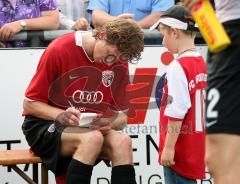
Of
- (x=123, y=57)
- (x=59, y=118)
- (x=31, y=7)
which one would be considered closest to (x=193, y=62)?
(x=123, y=57)

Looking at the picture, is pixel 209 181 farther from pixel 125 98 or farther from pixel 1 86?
pixel 1 86

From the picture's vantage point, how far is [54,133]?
518 cm

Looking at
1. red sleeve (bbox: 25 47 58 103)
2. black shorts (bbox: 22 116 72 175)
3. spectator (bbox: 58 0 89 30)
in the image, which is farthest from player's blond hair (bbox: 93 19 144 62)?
spectator (bbox: 58 0 89 30)

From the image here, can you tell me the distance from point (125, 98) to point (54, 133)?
65cm

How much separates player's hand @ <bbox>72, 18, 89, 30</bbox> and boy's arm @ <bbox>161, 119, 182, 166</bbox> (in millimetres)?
1864

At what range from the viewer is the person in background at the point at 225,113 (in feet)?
10.8

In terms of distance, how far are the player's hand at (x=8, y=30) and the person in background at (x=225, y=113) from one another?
3326mm

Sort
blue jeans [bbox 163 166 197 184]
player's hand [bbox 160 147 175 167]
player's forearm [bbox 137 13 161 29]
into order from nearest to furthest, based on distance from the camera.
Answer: player's hand [bbox 160 147 175 167], blue jeans [bbox 163 166 197 184], player's forearm [bbox 137 13 161 29]

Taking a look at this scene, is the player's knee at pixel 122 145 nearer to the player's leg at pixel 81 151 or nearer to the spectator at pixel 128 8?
the player's leg at pixel 81 151

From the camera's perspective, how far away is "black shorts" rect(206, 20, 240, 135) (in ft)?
10.9

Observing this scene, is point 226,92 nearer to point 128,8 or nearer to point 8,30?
point 8,30

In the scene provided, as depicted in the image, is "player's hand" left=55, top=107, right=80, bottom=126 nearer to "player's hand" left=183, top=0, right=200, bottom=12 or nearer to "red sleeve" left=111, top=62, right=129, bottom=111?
"red sleeve" left=111, top=62, right=129, bottom=111

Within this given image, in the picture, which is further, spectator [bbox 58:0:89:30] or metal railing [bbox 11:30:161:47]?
spectator [bbox 58:0:89:30]

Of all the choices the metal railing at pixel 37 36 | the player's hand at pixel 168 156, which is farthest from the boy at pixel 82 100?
the metal railing at pixel 37 36
